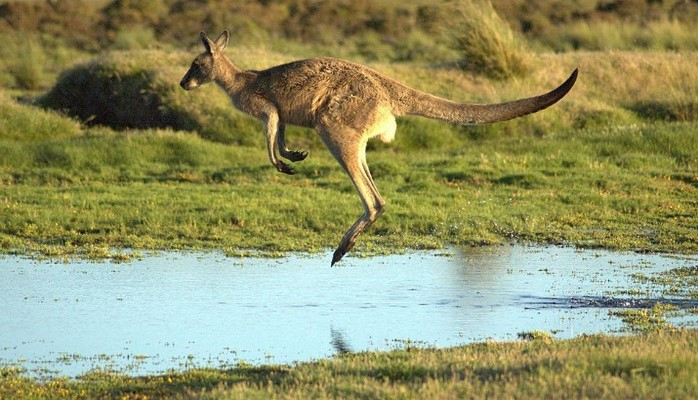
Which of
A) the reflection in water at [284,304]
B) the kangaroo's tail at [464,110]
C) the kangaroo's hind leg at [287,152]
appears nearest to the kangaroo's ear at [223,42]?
the kangaroo's hind leg at [287,152]

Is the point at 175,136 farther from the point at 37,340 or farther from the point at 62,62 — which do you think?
the point at 62,62

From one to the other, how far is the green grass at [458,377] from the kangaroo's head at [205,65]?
413cm

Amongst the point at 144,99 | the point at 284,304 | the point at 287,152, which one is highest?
the point at 287,152

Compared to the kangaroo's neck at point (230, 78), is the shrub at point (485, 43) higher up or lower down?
higher up

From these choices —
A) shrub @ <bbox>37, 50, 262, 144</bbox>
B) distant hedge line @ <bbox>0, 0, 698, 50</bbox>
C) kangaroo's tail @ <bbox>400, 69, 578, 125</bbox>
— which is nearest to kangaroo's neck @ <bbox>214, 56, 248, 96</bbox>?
kangaroo's tail @ <bbox>400, 69, 578, 125</bbox>

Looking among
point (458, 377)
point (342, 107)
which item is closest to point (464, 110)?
point (342, 107)

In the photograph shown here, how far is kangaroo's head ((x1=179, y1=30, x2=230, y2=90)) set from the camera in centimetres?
1144

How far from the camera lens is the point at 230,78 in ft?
37.3

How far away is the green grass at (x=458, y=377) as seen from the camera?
6.37m

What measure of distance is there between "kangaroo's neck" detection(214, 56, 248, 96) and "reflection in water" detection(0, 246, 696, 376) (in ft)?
5.80

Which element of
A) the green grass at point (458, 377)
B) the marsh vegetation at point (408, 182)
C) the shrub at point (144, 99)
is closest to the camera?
the green grass at point (458, 377)

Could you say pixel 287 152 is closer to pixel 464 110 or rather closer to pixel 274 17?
pixel 464 110

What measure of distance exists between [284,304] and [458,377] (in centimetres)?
364

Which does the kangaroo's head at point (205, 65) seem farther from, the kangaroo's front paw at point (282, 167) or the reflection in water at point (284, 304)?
the reflection in water at point (284, 304)
